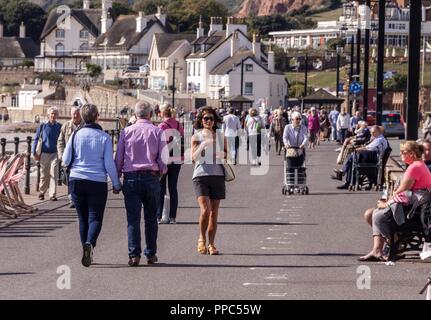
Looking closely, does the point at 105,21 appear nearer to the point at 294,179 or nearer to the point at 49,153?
the point at 294,179

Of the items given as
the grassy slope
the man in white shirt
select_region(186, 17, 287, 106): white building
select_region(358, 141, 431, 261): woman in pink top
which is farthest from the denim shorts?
the grassy slope

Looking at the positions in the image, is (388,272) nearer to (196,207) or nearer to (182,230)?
(182,230)

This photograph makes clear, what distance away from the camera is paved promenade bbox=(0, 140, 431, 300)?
46.4ft

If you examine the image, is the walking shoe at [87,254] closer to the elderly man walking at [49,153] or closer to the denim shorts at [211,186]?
the denim shorts at [211,186]

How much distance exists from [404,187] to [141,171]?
3075 mm

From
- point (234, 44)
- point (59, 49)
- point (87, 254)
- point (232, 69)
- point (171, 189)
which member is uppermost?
point (59, 49)

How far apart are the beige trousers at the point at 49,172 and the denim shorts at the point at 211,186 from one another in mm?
8733

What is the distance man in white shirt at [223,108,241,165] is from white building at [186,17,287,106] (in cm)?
7044

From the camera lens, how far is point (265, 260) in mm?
16844

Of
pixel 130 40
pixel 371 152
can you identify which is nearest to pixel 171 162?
pixel 371 152

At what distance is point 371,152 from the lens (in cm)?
2908

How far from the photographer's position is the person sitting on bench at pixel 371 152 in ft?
93.5

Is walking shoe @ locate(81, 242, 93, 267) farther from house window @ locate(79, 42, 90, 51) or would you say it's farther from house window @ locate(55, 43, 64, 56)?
house window @ locate(55, 43, 64, 56)

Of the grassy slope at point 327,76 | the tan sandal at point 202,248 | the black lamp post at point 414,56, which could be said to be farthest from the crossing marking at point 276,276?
the grassy slope at point 327,76
